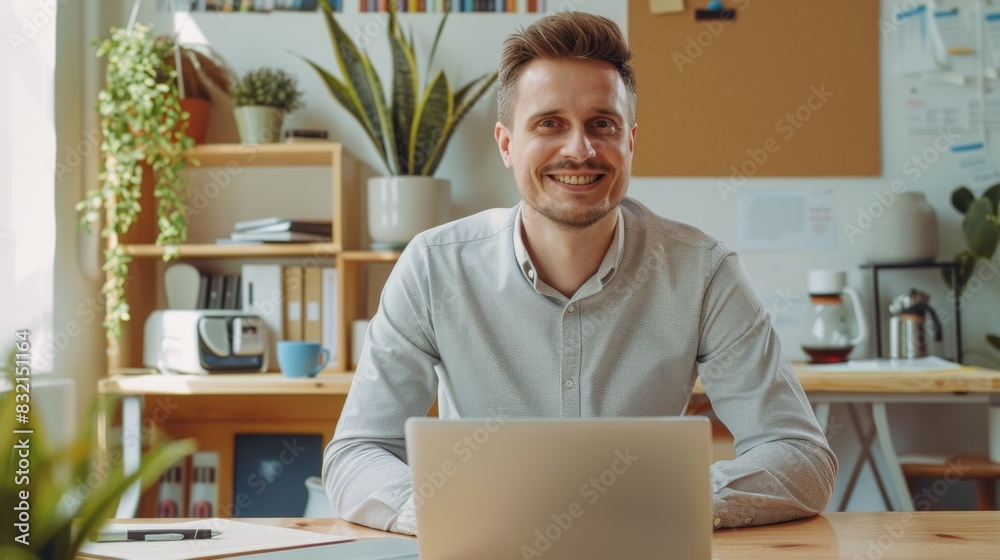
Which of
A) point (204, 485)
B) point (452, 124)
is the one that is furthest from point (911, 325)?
point (204, 485)

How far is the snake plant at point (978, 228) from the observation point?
2.99 metres

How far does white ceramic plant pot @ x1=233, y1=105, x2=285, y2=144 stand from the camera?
9.87 ft

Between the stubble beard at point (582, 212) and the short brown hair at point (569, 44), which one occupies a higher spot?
the short brown hair at point (569, 44)

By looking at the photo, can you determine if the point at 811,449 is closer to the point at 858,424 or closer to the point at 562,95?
the point at 562,95

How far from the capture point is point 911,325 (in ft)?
9.82

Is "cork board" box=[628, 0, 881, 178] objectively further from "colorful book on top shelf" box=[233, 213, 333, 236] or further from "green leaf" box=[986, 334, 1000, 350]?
"colorful book on top shelf" box=[233, 213, 333, 236]

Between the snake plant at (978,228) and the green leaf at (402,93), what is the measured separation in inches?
70.0

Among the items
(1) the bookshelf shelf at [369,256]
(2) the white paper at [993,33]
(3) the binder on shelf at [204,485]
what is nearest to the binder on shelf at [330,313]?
(1) the bookshelf shelf at [369,256]

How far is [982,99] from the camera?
3240 mm

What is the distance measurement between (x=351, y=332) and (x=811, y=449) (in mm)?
1937

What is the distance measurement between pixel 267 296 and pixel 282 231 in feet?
0.78

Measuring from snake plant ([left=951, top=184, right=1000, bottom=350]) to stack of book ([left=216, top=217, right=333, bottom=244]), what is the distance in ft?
6.63

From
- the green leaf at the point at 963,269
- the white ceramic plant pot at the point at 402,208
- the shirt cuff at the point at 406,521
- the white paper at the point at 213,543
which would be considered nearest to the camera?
the white paper at the point at 213,543

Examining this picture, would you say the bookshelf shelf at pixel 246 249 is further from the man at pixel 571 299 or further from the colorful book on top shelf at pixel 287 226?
the man at pixel 571 299
